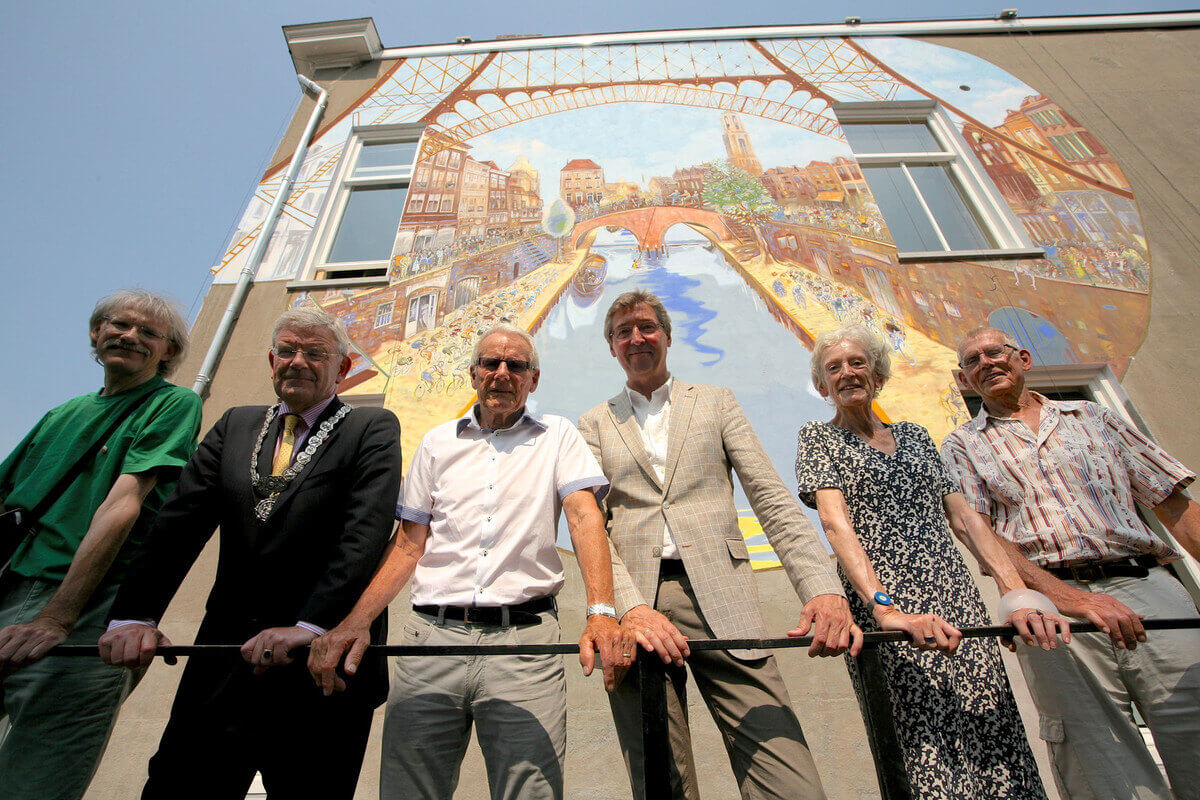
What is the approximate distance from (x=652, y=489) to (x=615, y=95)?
19.5 ft

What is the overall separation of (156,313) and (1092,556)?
127 inches

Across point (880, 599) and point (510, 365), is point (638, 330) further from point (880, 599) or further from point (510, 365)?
point (880, 599)

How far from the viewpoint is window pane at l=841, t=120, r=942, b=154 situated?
21.0 feet

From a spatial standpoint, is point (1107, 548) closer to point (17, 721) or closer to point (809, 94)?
point (17, 721)

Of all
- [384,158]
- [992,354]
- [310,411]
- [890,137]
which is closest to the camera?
[310,411]

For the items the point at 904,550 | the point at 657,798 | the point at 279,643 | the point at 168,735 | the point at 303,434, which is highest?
the point at 303,434

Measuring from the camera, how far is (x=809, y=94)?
6582 millimetres

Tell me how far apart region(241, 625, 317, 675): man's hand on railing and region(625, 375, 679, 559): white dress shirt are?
3.27 feet

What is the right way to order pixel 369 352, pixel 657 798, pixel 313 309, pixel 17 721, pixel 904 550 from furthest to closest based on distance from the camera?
1. pixel 369 352
2. pixel 313 309
3. pixel 904 550
4. pixel 17 721
5. pixel 657 798

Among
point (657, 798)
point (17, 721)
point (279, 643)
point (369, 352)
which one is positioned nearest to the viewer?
point (657, 798)

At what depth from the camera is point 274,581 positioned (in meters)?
1.60

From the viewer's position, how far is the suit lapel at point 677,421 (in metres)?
1.94

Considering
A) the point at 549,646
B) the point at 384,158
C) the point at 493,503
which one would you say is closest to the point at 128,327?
the point at 493,503

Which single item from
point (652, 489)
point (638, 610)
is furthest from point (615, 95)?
point (638, 610)
